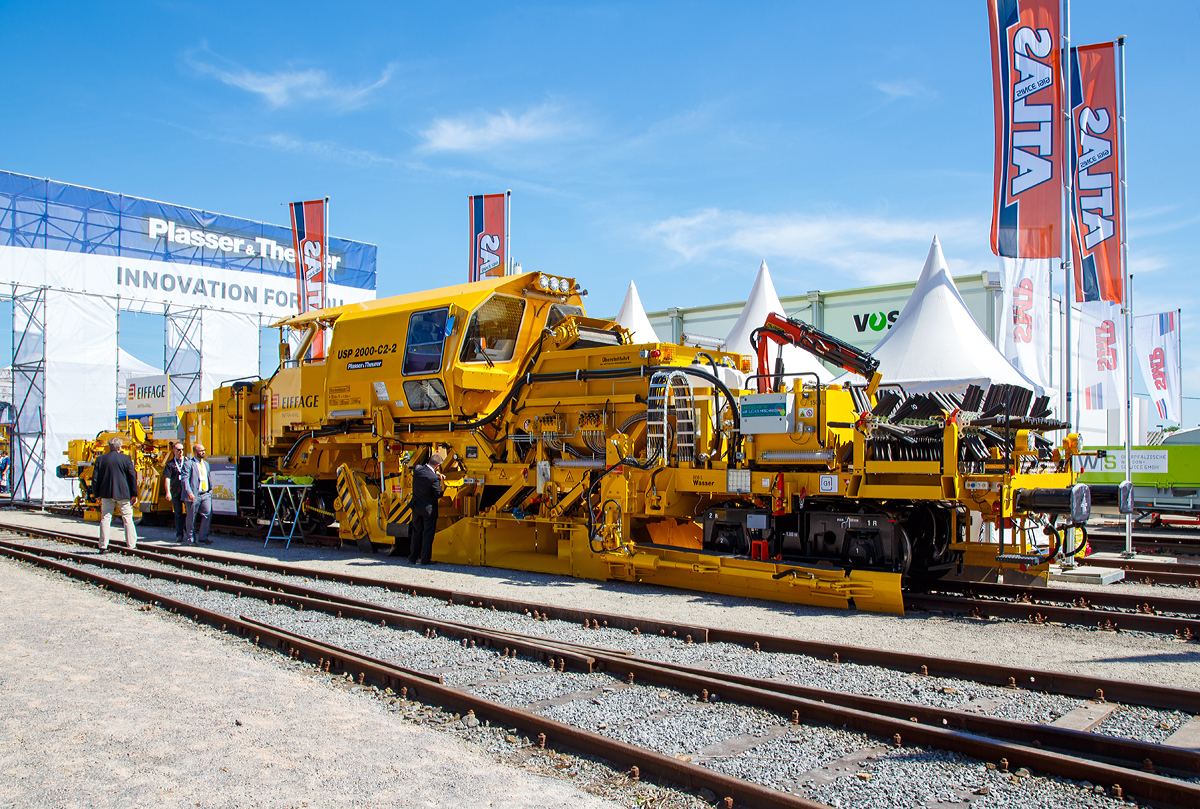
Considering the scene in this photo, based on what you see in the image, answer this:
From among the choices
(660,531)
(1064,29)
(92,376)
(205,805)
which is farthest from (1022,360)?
(92,376)

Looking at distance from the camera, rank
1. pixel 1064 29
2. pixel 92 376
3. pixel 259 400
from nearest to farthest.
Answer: pixel 1064 29 → pixel 259 400 → pixel 92 376

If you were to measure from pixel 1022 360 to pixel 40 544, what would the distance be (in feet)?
77.1

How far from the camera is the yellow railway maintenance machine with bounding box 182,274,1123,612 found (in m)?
7.72

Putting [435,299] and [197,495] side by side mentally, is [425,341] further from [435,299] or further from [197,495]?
[197,495]

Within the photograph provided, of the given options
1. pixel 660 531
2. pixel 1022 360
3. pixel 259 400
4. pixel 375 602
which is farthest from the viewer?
pixel 1022 360

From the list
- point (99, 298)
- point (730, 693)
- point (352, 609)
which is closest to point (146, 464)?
point (99, 298)

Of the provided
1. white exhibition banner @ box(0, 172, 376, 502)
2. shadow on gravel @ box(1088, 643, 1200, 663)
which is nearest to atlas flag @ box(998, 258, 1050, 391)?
shadow on gravel @ box(1088, 643, 1200, 663)

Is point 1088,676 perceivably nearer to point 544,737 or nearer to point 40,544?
point 544,737

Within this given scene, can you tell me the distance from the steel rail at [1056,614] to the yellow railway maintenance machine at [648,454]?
42cm

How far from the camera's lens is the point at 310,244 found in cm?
2434

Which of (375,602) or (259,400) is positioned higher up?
(259,400)

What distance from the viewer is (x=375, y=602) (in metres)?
8.45

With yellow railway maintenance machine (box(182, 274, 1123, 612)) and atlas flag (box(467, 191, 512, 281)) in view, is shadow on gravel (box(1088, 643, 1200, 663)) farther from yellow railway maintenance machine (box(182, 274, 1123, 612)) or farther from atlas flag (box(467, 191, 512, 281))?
atlas flag (box(467, 191, 512, 281))

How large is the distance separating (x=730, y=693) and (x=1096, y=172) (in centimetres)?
1234
